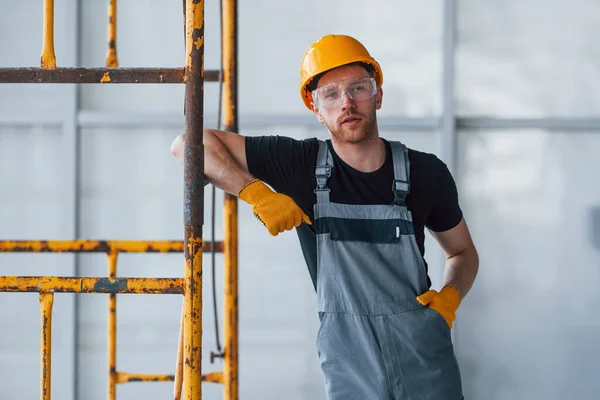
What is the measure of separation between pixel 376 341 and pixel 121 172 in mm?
3363

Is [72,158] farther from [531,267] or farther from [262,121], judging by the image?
[531,267]

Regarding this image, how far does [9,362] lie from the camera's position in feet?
16.8

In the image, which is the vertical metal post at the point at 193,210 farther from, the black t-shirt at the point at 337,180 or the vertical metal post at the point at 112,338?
the vertical metal post at the point at 112,338

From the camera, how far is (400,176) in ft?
7.73

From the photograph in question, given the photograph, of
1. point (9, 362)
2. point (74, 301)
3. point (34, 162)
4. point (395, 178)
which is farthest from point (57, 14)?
point (395, 178)

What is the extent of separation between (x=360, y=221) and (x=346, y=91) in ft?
1.47

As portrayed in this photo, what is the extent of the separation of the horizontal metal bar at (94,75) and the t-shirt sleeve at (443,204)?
3.83 feet

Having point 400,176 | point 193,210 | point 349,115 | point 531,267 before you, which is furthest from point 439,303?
point 531,267

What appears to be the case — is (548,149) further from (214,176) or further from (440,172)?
(214,176)

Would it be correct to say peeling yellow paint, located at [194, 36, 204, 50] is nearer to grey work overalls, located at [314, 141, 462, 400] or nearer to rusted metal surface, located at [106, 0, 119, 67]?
grey work overalls, located at [314, 141, 462, 400]

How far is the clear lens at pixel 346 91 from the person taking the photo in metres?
2.41

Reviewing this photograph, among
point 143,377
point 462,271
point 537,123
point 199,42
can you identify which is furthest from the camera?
point 537,123

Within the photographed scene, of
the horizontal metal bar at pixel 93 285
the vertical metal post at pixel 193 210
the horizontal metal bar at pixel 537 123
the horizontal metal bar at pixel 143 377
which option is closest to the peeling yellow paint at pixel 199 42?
the vertical metal post at pixel 193 210

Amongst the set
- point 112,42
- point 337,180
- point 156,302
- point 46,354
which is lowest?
point 156,302
